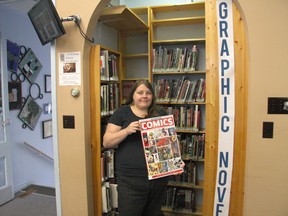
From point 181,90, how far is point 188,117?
0.35 meters

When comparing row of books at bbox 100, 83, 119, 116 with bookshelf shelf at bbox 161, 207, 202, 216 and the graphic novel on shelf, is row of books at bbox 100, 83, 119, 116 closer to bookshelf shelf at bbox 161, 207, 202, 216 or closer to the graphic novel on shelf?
the graphic novel on shelf

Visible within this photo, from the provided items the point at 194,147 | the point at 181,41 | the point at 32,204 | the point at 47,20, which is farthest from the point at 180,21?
the point at 32,204

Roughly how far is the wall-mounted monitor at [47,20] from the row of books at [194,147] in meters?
1.92

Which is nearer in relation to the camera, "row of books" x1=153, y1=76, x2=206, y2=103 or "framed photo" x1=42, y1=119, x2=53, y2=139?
"row of books" x1=153, y1=76, x2=206, y2=103

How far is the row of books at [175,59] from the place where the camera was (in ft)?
9.67

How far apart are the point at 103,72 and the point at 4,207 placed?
227 centimetres

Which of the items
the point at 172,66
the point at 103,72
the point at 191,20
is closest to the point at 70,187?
the point at 103,72

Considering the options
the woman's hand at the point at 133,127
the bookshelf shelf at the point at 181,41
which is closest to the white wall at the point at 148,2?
the bookshelf shelf at the point at 181,41

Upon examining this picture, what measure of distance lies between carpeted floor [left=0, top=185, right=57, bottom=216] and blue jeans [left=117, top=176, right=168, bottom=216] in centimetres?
159

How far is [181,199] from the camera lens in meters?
3.02

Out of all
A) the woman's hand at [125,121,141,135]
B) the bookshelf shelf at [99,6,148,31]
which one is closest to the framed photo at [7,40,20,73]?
the bookshelf shelf at [99,6,148,31]

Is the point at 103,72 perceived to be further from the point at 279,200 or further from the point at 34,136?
the point at 34,136

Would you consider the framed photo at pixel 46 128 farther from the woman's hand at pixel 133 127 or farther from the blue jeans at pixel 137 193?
the woman's hand at pixel 133 127

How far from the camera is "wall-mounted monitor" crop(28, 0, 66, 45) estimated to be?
179 cm
